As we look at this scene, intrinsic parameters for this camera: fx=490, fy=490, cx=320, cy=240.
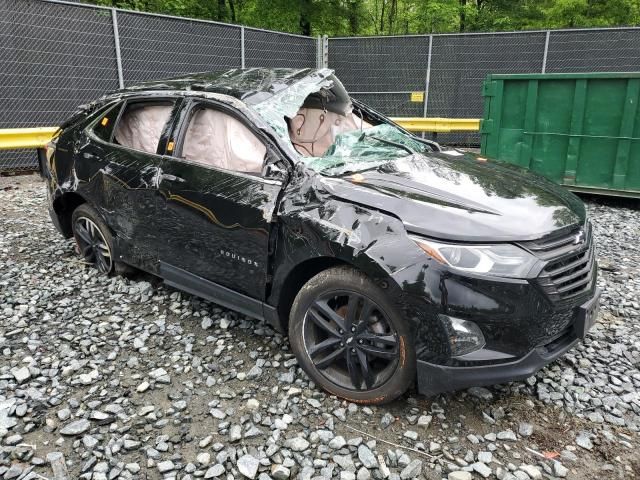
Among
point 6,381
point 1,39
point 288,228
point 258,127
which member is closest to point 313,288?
point 288,228

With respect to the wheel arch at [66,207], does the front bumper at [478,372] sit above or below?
below

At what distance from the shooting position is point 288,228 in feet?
9.40

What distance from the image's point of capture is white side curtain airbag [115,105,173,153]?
380cm

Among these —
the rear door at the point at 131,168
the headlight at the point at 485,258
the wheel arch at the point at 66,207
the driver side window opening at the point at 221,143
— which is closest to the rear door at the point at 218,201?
the driver side window opening at the point at 221,143

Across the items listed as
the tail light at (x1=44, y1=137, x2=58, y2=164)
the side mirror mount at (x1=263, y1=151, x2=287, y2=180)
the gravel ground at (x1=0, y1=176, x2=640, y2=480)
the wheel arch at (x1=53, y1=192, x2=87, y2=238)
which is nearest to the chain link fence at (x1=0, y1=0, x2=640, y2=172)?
the tail light at (x1=44, y1=137, x2=58, y2=164)

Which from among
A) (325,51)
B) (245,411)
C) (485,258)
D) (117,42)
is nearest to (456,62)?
(325,51)

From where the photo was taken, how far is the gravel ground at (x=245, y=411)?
2.40 m

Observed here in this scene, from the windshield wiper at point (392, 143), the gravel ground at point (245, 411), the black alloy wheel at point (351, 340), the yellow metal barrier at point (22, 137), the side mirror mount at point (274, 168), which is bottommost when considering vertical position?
the gravel ground at point (245, 411)

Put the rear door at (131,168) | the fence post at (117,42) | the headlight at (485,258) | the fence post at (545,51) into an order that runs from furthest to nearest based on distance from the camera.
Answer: the fence post at (545,51) < the fence post at (117,42) < the rear door at (131,168) < the headlight at (485,258)

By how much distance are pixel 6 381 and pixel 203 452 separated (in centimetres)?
145

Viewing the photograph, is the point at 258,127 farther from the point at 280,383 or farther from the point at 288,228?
the point at 280,383

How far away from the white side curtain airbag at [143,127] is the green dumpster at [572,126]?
4452 mm

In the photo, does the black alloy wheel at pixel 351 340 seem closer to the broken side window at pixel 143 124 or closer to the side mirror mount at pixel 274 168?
the side mirror mount at pixel 274 168

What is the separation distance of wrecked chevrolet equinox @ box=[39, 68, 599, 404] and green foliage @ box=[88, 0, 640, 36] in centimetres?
1376
